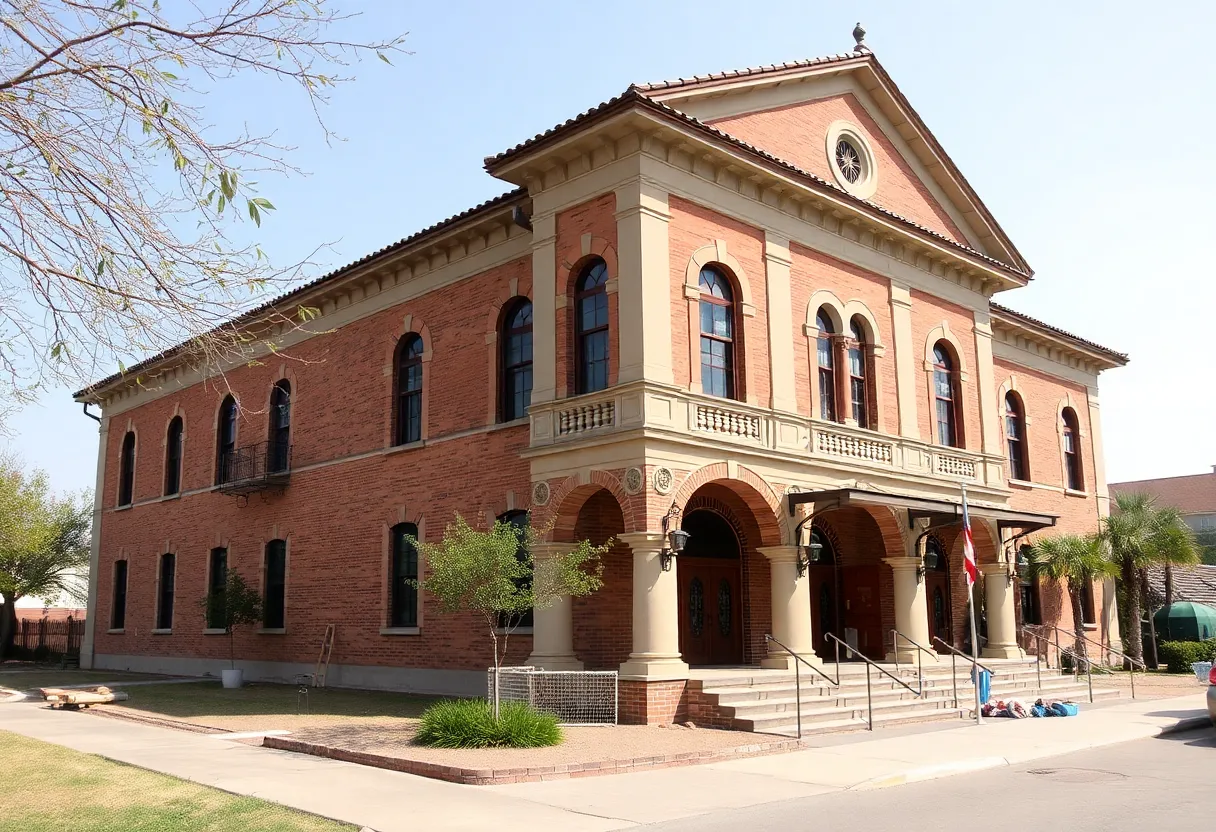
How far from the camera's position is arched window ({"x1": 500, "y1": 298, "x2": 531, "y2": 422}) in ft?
67.8

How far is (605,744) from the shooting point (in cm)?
1395

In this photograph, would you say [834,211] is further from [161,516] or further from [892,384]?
[161,516]

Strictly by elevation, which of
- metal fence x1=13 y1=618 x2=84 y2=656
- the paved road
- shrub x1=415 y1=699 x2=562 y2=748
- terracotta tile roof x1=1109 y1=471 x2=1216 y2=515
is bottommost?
the paved road

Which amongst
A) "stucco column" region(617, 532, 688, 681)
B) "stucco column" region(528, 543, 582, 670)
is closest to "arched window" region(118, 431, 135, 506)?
"stucco column" region(528, 543, 582, 670)

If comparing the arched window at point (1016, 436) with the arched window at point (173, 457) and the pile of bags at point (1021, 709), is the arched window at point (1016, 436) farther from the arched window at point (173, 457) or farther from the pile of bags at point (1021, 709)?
the arched window at point (173, 457)

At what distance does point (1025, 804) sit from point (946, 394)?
15444mm

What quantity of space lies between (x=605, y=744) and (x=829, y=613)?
1025 cm

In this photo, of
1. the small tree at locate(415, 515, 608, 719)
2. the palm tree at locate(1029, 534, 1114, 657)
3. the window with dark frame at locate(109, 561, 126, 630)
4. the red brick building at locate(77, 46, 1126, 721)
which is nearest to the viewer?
the small tree at locate(415, 515, 608, 719)

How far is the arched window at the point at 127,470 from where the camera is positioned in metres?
35.3

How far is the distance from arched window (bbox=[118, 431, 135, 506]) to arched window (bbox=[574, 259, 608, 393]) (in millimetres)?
22378

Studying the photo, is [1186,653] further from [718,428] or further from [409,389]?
[409,389]

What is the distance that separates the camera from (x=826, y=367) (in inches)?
834

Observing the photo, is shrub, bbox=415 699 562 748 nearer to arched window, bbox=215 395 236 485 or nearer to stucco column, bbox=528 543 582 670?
stucco column, bbox=528 543 582 670

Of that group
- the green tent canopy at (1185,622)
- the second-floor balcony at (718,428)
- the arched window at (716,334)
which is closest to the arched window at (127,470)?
the second-floor balcony at (718,428)
